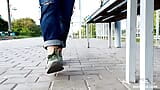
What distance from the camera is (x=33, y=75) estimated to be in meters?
2.34

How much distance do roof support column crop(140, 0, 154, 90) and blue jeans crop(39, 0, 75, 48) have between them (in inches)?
32.1

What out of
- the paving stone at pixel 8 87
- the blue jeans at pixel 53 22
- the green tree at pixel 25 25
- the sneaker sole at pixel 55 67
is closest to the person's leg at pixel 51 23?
the blue jeans at pixel 53 22

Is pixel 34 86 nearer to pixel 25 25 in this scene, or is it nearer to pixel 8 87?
pixel 8 87

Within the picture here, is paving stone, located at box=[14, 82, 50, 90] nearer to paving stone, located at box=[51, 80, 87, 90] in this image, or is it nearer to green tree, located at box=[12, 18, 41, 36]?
paving stone, located at box=[51, 80, 87, 90]

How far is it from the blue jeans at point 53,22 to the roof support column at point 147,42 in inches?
32.1

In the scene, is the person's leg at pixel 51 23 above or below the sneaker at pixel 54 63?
above

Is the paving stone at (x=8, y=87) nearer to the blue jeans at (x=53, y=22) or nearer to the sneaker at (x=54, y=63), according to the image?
the sneaker at (x=54, y=63)

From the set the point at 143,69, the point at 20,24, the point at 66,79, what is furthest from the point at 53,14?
the point at 20,24

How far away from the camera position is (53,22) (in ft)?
6.83

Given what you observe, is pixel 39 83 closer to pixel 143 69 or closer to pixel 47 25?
pixel 47 25

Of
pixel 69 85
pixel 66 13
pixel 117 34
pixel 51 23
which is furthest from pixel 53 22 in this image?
pixel 117 34

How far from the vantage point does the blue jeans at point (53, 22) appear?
2.06 m

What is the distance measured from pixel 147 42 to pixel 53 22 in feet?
2.93

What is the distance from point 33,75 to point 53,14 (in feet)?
1.88
